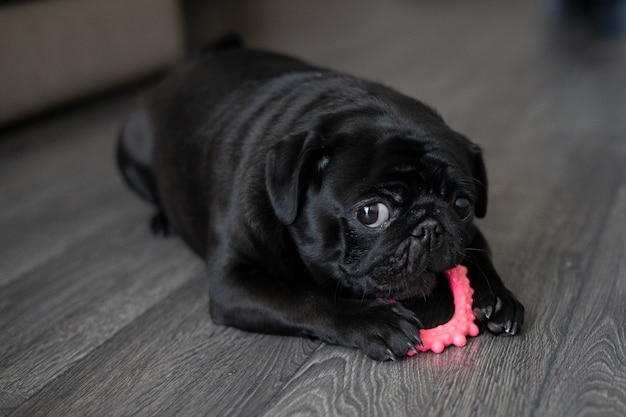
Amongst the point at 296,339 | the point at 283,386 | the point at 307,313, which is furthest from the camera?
the point at 296,339

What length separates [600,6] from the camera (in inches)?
261

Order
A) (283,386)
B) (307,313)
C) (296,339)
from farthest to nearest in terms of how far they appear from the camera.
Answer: (296,339) → (307,313) → (283,386)

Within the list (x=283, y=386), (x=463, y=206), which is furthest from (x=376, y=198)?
(x=283, y=386)

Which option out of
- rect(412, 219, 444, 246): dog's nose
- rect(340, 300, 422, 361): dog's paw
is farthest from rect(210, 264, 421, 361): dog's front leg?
rect(412, 219, 444, 246): dog's nose

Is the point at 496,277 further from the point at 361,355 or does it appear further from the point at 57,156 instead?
the point at 57,156

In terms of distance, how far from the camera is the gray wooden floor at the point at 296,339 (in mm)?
1709

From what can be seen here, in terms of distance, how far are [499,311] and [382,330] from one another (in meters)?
0.33

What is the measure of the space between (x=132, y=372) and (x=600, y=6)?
6072mm

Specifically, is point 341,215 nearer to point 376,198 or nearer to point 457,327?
point 376,198

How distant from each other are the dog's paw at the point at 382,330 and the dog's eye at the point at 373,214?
21 centimetres

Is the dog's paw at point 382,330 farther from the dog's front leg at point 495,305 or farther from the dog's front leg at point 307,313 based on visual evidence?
the dog's front leg at point 495,305

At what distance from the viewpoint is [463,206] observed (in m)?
1.92

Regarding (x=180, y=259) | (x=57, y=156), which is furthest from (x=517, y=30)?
(x=180, y=259)

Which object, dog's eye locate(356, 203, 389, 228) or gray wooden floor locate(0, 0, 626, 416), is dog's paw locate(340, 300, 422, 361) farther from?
dog's eye locate(356, 203, 389, 228)
